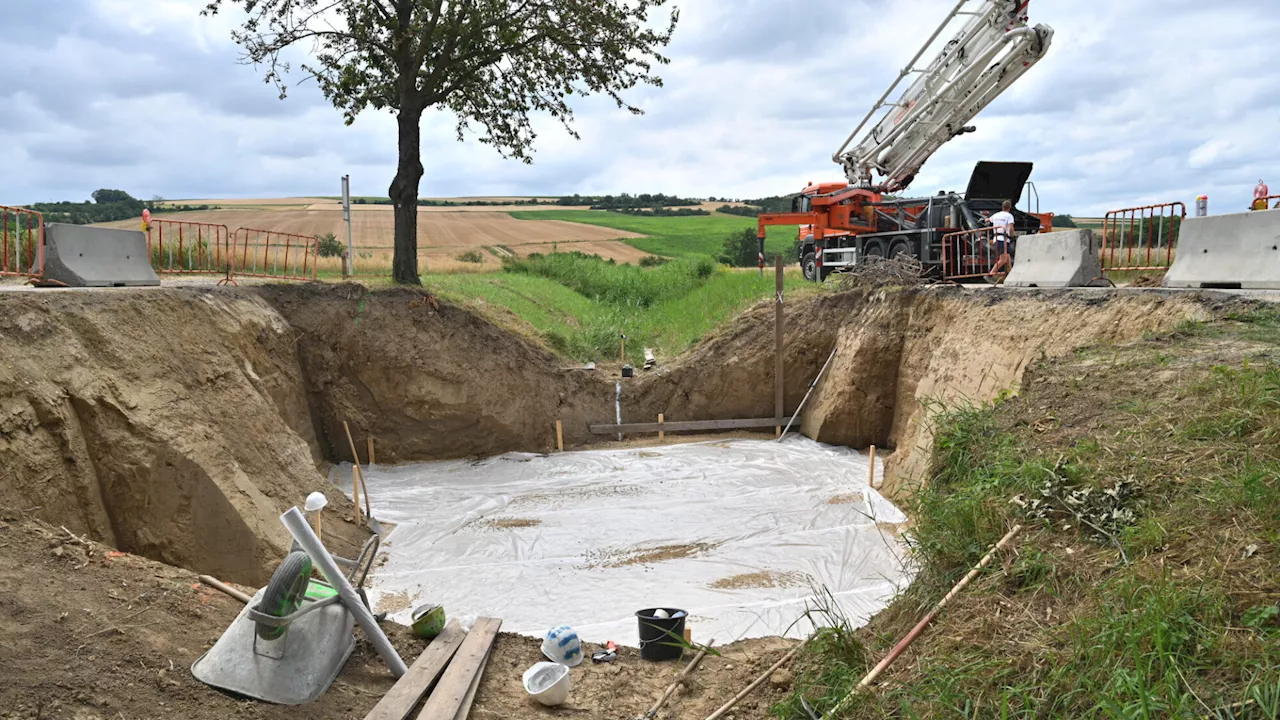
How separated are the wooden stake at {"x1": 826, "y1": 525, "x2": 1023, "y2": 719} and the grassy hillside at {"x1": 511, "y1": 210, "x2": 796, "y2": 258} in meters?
37.7

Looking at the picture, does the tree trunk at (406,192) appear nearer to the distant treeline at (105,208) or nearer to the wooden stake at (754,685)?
the wooden stake at (754,685)

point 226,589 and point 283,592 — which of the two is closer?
point 283,592

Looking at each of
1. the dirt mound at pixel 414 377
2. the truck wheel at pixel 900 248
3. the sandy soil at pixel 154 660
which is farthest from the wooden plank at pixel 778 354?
the sandy soil at pixel 154 660

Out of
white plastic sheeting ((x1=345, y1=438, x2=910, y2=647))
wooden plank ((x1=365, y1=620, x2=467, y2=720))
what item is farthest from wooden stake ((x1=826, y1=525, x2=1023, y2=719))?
wooden plank ((x1=365, y1=620, x2=467, y2=720))

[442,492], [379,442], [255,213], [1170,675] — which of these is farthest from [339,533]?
[255,213]

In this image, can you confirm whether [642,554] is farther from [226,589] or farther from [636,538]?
[226,589]

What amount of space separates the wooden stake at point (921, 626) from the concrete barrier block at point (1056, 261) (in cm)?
798

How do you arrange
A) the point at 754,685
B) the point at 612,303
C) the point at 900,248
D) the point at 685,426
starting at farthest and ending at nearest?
the point at 612,303, the point at 900,248, the point at 685,426, the point at 754,685

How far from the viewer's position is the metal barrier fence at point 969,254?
14195 millimetres

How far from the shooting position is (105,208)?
3825 centimetres

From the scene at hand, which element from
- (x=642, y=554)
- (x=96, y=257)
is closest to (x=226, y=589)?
(x=642, y=554)

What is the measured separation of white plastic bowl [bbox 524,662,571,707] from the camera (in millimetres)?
5449

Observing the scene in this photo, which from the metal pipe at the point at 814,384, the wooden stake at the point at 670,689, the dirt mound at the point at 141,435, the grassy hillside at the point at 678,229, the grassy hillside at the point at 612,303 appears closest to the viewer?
the wooden stake at the point at 670,689

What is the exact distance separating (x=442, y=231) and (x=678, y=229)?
19.3 m
